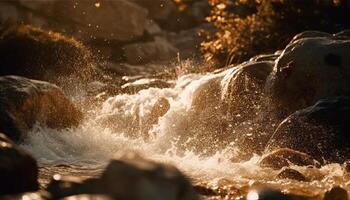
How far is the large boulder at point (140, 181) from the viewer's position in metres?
2.76

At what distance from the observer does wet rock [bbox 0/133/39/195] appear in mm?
4547

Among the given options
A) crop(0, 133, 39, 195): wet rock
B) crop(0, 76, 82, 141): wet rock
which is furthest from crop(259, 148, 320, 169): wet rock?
crop(0, 76, 82, 141): wet rock

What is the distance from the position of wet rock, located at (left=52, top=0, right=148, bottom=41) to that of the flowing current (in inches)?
719

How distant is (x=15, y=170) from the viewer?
182 inches

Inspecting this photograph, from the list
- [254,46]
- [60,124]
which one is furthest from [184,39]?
[60,124]

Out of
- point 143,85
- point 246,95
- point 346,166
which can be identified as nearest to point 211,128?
point 246,95

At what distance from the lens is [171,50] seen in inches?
1247

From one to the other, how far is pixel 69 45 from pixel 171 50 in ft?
43.6

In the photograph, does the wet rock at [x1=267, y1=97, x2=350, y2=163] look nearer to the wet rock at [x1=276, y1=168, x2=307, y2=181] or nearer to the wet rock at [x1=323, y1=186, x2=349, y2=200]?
the wet rock at [x1=276, y1=168, x2=307, y2=181]

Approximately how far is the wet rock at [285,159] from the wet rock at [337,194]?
227 centimetres

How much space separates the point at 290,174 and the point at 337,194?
1.59 metres

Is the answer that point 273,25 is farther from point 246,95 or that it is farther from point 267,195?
point 267,195

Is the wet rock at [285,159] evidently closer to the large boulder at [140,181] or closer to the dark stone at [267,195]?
the dark stone at [267,195]

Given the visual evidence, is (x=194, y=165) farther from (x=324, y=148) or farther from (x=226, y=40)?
(x=226, y=40)
